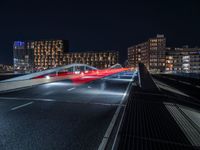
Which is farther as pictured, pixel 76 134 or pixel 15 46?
pixel 15 46

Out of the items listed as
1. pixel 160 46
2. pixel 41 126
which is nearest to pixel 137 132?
pixel 41 126

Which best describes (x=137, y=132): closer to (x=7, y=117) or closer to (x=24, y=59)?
(x=7, y=117)

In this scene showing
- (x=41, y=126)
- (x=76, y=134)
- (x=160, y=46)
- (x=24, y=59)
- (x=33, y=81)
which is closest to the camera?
(x=76, y=134)

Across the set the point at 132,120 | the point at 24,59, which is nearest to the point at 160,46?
the point at 24,59

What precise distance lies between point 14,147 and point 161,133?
3896 mm

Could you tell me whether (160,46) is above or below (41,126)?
above

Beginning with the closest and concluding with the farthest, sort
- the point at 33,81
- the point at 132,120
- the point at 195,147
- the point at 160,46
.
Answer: the point at 195,147
the point at 132,120
the point at 33,81
the point at 160,46

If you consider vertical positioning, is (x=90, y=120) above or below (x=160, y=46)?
below

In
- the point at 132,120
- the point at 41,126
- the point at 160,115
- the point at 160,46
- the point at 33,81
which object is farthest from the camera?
the point at 160,46

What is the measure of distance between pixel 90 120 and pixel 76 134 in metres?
1.73

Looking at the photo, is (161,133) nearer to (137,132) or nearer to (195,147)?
(137,132)

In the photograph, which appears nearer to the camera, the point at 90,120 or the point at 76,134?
the point at 76,134

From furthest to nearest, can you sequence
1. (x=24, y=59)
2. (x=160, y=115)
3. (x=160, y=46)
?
(x=24, y=59) < (x=160, y=46) < (x=160, y=115)

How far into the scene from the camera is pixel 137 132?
6.05 meters
